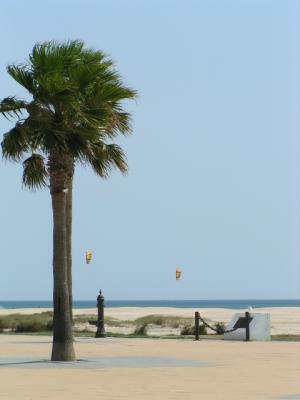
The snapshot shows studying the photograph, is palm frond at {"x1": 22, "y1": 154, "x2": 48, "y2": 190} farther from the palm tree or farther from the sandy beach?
the sandy beach

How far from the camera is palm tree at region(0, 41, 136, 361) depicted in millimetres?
21594

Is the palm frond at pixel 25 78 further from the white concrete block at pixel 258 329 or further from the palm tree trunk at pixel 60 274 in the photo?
the white concrete block at pixel 258 329

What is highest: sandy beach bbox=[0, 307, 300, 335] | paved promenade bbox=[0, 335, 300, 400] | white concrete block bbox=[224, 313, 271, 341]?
sandy beach bbox=[0, 307, 300, 335]

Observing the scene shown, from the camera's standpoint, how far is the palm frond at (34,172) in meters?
22.8

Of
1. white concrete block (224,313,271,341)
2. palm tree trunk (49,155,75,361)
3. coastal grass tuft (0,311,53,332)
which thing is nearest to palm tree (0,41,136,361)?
palm tree trunk (49,155,75,361)

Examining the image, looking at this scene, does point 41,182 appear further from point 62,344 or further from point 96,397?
point 96,397

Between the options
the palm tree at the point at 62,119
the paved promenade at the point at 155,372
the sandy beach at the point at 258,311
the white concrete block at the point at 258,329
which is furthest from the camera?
the sandy beach at the point at 258,311

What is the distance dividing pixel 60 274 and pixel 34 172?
240 cm

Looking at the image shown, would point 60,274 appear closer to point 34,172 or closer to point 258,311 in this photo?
point 34,172

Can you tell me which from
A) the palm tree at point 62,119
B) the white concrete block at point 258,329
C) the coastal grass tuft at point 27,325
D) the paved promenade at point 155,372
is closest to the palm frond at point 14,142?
the palm tree at point 62,119

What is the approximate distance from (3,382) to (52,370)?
286 centimetres

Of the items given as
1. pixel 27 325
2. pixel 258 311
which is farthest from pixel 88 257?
pixel 258 311

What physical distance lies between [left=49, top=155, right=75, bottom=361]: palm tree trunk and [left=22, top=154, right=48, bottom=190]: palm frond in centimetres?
54

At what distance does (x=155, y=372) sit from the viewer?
18.7m
